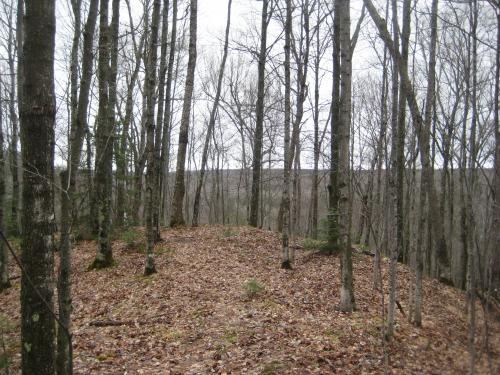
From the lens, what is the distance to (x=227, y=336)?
623cm

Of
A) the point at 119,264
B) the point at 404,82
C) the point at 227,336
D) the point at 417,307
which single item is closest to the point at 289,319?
the point at 227,336

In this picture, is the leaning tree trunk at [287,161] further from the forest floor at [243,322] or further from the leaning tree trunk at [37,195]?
the leaning tree trunk at [37,195]

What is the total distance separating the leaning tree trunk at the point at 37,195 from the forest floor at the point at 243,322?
1.21 m

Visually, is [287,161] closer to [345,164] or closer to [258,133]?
[345,164]

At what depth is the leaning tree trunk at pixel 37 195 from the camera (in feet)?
11.0

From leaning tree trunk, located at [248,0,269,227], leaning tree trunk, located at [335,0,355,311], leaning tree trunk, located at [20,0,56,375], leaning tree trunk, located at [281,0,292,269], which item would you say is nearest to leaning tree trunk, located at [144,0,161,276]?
leaning tree trunk, located at [281,0,292,269]

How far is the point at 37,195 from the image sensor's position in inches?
134

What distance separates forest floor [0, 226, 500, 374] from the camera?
5.21 meters

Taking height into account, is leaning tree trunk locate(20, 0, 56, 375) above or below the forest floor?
above

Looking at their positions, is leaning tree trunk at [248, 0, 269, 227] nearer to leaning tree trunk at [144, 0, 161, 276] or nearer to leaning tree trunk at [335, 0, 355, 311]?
leaning tree trunk at [144, 0, 161, 276]

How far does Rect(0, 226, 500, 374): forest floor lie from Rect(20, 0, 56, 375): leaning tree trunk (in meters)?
1.21

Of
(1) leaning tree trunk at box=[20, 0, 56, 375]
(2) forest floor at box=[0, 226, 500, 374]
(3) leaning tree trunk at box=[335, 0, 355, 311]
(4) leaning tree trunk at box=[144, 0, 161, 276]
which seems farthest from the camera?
(4) leaning tree trunk at box=[144, 0, 161, 276]

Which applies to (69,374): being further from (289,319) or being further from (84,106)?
(289,319)

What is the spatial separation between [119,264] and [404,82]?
28.4 feet
